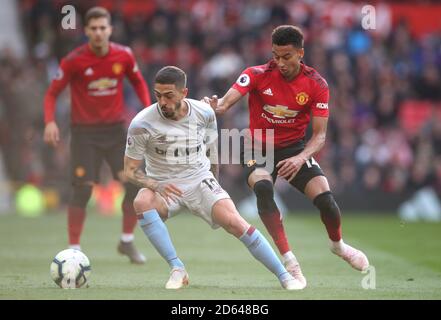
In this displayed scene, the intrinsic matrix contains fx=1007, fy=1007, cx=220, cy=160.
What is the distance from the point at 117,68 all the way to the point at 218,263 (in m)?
2.57

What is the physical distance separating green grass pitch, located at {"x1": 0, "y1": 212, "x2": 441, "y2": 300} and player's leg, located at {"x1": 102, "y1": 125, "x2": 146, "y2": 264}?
0.61ft

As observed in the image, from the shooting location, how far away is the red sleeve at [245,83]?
9.56 meters

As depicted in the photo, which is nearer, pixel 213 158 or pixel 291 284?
pixel 291 284

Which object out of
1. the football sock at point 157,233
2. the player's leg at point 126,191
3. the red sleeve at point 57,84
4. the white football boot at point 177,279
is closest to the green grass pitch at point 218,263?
the white football boot at point 177,279

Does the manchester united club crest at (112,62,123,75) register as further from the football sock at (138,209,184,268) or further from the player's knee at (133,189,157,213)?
the football sock at (138,209,184,268)

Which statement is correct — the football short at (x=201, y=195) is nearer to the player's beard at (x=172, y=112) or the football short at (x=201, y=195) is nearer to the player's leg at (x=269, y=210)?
the player's leg at (x=269, y=210)

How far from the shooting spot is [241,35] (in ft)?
72.9

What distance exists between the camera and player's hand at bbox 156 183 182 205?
8.84m

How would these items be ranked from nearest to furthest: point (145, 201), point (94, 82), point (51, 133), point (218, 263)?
point (145, 201) → point (51, 133) → point (218, 263) → point (94, 82)

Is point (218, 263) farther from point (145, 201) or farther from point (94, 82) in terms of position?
point (145, 201)

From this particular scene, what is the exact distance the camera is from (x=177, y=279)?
885 centimetres

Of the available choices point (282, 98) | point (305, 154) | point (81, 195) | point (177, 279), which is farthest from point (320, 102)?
point (81, 195)
